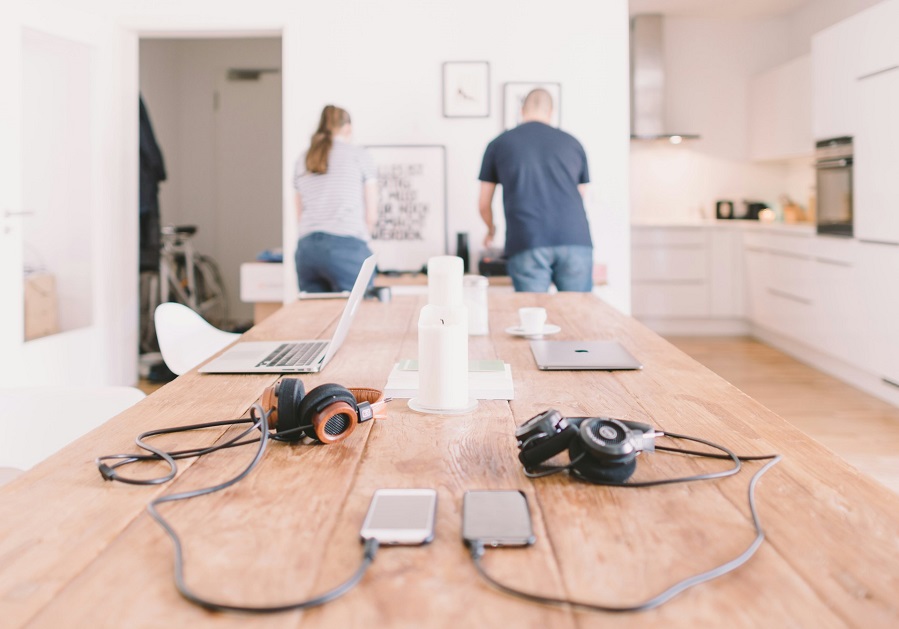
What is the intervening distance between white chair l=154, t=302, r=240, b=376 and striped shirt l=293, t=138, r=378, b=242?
133 cm

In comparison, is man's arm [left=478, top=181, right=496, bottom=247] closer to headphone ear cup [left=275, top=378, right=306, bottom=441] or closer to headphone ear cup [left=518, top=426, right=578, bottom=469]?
headphone ear cup [left=275, top=378, right=306, bottom=441]

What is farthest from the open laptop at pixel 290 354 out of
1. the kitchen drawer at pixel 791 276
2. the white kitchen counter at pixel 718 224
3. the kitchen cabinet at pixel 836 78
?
the white kitchen counter at pixel 718 224

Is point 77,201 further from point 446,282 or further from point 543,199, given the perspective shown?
point 446,282

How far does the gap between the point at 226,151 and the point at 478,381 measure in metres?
6.38

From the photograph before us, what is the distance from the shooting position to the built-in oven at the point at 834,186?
15.9ft

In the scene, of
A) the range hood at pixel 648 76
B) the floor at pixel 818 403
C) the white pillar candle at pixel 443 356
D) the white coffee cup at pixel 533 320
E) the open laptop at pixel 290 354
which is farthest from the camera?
the range hood at pixel 648 76

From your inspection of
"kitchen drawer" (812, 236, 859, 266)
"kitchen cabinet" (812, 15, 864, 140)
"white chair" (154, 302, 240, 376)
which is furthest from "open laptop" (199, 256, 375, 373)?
"kitchen cabinet" (812, 15, 864, 140)

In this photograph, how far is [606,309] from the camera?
264 cm

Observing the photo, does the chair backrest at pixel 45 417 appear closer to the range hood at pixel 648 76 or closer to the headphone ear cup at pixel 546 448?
the headphone ear cup at pixel 546 448

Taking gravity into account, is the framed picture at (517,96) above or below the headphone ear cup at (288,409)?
above

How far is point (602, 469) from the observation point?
0.91 m

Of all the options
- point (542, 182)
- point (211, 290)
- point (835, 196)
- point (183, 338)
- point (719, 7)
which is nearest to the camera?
point (183, 338)

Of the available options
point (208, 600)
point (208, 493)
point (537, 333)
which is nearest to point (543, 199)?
point (537, 333)

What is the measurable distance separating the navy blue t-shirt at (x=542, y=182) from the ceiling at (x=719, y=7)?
10.8ft
